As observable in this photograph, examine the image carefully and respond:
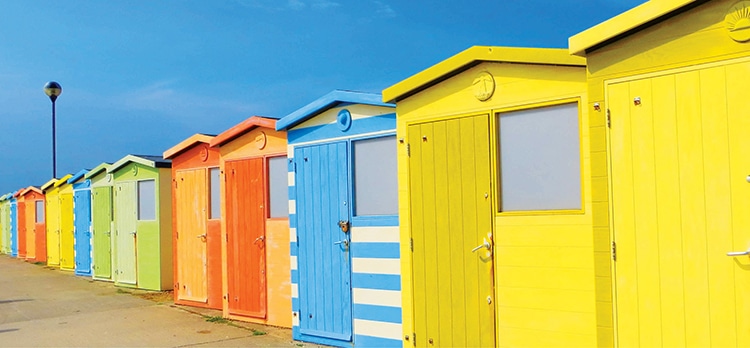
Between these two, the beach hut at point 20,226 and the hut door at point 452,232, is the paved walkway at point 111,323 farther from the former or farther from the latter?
the beach hut at point 20,226

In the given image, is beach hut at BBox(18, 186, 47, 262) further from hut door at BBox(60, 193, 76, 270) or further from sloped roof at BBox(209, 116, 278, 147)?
sloped roof at BBox(209, 116, 278, 147)

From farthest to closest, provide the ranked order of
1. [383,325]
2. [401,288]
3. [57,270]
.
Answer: [57,270]
[383,325]
[401,288]

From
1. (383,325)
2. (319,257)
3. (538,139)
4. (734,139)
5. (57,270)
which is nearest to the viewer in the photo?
(734,139)

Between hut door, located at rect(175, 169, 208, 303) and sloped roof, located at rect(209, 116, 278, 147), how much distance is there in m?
1.29

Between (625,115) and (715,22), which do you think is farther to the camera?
(625,115)

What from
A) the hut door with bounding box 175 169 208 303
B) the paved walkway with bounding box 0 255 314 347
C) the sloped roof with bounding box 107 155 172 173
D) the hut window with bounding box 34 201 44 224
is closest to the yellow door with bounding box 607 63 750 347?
the paved walkway with bounding box 0 255 314 347

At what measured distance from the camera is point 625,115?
5.01m

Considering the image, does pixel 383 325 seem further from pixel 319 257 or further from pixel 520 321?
pixel 520 321

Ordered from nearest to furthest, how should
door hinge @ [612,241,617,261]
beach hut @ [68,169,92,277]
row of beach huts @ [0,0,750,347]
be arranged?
row of beach huts @ [0,0,750,347] → door hinge @ [612,241,617,261] → beach hut @ [68,169,92,277]

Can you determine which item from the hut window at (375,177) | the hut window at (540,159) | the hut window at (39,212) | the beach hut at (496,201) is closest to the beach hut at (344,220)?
the hut window at (375,177)

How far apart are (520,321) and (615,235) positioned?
133 cm

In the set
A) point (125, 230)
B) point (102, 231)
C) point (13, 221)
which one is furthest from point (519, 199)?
point (13, 221)

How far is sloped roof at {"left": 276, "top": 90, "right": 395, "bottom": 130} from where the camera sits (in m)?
7.80

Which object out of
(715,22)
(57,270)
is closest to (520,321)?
(715,22)
